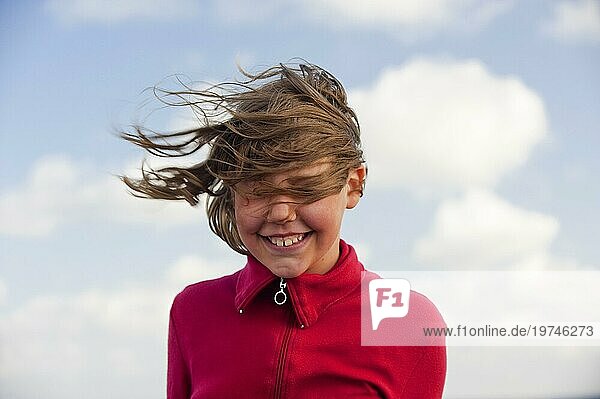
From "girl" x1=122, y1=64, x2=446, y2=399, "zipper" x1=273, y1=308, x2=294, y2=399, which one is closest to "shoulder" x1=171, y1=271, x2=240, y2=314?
"girl" x1=122, y1=64, x2=446, y2=399

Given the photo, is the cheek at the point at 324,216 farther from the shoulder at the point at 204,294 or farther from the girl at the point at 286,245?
the shoulder at the point at 204,294

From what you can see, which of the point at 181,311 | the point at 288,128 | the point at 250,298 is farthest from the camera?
the point at 181,311

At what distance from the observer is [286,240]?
1.10m

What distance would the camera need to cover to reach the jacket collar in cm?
115

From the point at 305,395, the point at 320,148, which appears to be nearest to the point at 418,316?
the point at 305,395

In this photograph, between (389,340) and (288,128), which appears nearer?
(288,128)

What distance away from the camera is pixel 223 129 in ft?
3.71

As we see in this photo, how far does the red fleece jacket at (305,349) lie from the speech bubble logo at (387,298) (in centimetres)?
2

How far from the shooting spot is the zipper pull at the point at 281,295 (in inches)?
46.1

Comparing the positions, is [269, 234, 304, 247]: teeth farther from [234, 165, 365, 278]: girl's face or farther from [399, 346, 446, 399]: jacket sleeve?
[399, 346, 446, 399]: jacket sleeve

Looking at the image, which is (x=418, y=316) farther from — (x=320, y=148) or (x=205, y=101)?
(x=205, y=101)

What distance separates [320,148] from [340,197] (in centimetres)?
8

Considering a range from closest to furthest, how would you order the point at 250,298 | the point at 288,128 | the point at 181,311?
the point at 288,128, the point at 250,298, the point at 181,311

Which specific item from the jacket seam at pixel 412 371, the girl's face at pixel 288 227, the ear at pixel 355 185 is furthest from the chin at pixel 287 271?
the jacket seam at pixel 412 371
